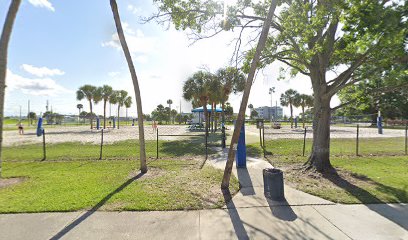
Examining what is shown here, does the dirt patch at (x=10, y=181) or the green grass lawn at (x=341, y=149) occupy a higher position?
the green grass lawn at (x=341, y=149)

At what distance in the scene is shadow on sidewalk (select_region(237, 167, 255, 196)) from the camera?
6052 millimetres

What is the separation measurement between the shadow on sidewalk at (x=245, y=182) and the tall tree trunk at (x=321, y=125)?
225 cm

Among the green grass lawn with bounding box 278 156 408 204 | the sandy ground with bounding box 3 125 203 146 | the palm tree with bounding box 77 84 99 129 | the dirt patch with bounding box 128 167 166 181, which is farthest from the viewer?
the palm tree with bounding box 77 84 99 129

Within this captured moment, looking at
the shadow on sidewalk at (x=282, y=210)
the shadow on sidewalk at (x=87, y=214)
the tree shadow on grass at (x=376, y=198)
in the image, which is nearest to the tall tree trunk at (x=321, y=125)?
the tree shadow on grass at (x=376, y=198)

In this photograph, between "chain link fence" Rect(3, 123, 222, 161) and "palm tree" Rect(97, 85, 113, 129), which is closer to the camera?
"chain link fence" Rect(3, 123, 222, 161)

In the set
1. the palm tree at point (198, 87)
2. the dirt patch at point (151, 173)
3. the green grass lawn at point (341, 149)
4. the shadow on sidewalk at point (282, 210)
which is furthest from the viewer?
the palm tree at point (198, 87)

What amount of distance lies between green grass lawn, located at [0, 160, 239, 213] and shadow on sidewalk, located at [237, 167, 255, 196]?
0.21 meters

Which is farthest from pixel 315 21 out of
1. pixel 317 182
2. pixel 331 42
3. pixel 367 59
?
pixel 317 182

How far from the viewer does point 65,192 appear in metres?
5.86

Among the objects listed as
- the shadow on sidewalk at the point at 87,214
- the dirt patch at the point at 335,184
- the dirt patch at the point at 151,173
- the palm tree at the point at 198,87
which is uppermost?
the palm tree at the point at 198,87

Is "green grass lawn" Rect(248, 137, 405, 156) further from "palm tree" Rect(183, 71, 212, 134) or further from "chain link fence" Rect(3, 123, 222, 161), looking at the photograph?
"palm tree" Rect(183, 71, 212, 134)

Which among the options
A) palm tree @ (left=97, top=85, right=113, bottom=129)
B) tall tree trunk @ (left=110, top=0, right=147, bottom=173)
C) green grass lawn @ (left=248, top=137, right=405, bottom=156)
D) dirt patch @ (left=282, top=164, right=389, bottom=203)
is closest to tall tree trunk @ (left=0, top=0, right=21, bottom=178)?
tall tree trunk @ (left=110, top=0, right=147, bottom=173)

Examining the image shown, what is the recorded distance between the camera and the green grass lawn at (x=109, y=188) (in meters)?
5.07

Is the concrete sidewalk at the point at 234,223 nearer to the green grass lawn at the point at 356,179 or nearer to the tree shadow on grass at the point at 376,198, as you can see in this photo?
the tree shadow on grass at the point at 376,198
